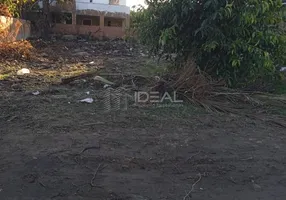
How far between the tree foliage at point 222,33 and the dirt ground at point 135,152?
43.3 inches

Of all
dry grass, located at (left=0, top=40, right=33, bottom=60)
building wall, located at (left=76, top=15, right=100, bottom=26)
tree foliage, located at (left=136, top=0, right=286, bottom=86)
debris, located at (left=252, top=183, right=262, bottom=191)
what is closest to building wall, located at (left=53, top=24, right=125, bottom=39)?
building wall, located at (left=76, top=15, right=100, bottom=26)

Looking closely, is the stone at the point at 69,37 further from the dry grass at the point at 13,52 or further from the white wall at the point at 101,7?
the dry grass at the point at 13,52

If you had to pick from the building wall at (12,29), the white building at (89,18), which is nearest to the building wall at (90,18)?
the white building at (89,18)

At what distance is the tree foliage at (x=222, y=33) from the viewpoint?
606 cm

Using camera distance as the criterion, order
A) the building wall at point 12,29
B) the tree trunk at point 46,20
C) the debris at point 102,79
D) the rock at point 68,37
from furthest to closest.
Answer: the rock at point 68,37
the tree trunk at point 46,20
the building wall at point 12,29
the debris at point 102,79

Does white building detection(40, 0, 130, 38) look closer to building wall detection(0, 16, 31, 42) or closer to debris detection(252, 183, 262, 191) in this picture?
building wall detection(0, 16, 31, 42)

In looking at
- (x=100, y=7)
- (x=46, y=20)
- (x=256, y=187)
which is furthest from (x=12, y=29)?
(x=256, y=187)

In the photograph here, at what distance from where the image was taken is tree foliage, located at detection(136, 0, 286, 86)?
6.06 metres

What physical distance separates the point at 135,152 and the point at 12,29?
1251 cm

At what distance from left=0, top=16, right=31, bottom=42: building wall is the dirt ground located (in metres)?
7.73

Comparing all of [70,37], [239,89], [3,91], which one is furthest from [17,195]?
[70,37]

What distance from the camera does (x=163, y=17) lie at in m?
6.56

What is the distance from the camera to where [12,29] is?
47.9 feet

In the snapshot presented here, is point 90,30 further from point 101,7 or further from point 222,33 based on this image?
point 222,33
